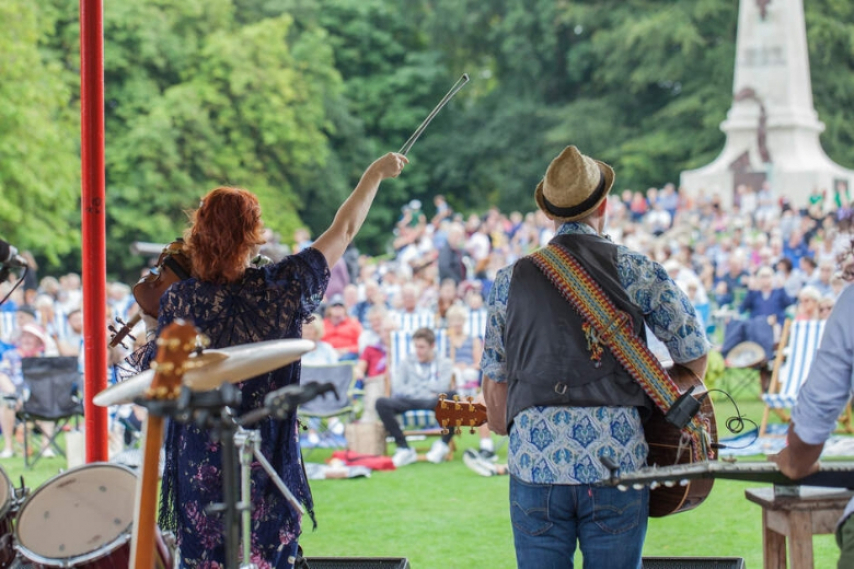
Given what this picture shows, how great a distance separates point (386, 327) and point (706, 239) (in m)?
11.5

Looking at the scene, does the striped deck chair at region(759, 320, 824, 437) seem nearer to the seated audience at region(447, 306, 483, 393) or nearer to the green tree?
the seated audience at region(447, 306, 483, 393)

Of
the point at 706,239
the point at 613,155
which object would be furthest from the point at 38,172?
the point at 613,155

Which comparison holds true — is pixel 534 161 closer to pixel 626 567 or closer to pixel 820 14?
pixel 820 14

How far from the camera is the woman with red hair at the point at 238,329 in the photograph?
374cm

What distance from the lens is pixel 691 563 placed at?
4.91 meters

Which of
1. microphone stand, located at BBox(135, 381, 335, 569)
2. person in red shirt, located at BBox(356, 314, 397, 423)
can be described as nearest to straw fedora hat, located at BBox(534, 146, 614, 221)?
microphone stand, located at BBox(135, 381, 335, 569)

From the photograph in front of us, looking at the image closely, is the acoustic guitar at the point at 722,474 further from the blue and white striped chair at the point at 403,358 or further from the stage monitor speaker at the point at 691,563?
the blue and white striped chair at the point at 403,358

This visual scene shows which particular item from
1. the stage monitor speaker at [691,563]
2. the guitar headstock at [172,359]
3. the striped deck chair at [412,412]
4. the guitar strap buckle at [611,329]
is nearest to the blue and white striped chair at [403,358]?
the striped deck chair at [412,412]

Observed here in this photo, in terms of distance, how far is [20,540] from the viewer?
4.09 meters

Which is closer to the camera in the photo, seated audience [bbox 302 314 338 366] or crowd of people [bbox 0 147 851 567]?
crowd of people [bbox 0 147 851 567]

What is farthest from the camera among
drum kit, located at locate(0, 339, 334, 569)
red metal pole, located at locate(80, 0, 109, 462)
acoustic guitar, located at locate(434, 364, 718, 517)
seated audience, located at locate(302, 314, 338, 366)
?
seated audience, located at locate(302, 314, 338, 366)

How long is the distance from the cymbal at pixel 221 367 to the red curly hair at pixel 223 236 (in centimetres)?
54

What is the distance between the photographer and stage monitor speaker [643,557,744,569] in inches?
191

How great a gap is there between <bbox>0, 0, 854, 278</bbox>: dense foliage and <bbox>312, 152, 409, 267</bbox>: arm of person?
20502 mm
